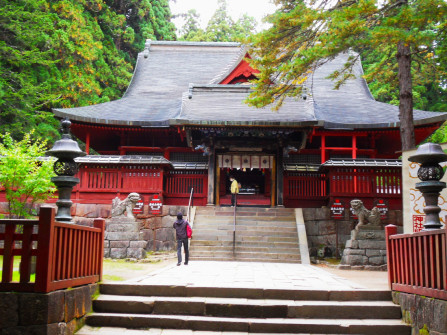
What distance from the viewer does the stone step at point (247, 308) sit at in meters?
5.87

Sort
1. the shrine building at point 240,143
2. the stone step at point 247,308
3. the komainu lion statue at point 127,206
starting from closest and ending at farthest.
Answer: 1. the stone step at point 247,308
2. the komainu lion statue at point 127,206
3. the shrine building at point 240,143

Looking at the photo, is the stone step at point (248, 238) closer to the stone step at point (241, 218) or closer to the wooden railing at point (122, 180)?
the stone step at point (241, 218)

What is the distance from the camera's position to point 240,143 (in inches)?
609

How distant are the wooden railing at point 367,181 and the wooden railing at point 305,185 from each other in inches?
53.4

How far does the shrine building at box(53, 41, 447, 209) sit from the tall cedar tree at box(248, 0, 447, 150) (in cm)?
211

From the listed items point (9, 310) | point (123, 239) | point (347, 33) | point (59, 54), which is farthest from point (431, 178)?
point (59, 54)

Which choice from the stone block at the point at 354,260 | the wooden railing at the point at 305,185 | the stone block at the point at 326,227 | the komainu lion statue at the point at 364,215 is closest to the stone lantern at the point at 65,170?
the stone block at the point at 354,260

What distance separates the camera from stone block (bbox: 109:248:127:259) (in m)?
11.8

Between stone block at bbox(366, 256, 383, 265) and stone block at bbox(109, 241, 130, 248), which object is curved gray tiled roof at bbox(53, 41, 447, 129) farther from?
stone block at bbox(366, 256, 383, 265)

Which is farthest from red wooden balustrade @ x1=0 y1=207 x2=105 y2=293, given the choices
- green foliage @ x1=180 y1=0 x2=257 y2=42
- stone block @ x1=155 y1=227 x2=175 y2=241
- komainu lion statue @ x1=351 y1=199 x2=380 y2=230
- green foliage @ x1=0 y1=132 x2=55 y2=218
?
green foliage @ x1=180 y1=0 x2=257 y2=42

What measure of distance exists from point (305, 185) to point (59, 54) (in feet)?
51.1

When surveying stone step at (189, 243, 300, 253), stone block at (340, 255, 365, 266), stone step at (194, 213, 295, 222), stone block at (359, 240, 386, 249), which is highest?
stone step at (194, 213, 295, 222)

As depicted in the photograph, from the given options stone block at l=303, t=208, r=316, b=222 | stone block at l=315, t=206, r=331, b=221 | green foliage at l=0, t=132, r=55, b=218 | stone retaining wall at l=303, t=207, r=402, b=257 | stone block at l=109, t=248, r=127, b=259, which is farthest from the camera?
stone block at l=303, t=208, r=316, b=222

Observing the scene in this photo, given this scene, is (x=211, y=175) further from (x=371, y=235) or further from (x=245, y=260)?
(x=371, y=235)
